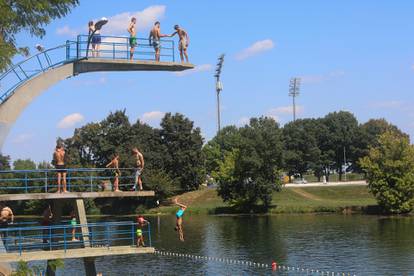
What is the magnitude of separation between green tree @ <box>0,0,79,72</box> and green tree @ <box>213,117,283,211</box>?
261 ft

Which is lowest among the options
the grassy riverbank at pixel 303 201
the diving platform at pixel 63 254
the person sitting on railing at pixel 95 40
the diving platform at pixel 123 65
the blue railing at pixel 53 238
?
the grassy riverbank at pixel 303 201

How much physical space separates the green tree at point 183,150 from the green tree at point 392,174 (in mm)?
41545

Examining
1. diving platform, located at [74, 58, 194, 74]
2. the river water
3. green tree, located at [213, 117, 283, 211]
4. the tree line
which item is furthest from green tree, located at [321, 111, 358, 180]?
diving platform, located at [74, 58, 194, 74]

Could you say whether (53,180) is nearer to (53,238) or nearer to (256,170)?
(53,238)

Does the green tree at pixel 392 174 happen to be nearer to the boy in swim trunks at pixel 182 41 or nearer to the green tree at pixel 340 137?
the green tree at pixel 340 137

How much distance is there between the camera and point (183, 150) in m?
126

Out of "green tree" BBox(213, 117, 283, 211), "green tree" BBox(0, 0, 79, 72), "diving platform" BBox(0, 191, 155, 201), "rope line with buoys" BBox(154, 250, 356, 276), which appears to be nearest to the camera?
"green tree" BBox(0, 0, 79, 72)

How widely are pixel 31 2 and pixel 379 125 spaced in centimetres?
13998

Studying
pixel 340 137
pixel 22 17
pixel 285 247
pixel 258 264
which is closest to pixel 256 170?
pixel 285 247

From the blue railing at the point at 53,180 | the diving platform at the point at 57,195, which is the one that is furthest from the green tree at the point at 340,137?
the diving platform at the point at 57,195

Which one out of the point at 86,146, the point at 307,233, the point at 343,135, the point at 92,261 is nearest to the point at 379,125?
the point at 343,135

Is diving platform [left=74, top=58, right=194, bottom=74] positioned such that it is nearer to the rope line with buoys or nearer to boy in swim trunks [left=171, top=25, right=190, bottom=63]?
boy in swim trunks [left=171, top=25, right=190, bottom=63]

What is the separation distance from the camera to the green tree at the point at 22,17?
1950 cm

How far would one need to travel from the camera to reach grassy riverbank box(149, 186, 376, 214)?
95.5m
